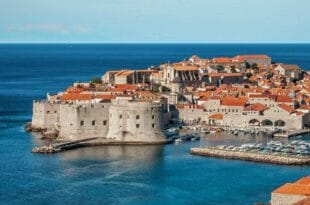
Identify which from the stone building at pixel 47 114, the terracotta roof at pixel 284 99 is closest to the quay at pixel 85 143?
the stone building at pixel 47 114

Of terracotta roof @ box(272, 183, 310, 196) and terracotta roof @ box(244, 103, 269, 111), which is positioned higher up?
terracotta roof @ box(244, 103, 269, 111)

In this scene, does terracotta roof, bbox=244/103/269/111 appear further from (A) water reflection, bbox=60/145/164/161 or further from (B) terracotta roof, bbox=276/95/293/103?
(A) water reflection, bbox=60/145/164/161


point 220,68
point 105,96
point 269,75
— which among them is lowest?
point 105,96

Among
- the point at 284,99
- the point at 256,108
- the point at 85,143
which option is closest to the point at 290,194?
the point at 85,143

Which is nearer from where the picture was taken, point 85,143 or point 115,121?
point 85,143

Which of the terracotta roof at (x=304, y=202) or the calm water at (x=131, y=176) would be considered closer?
the terracotta roof at (x=304, y=202)

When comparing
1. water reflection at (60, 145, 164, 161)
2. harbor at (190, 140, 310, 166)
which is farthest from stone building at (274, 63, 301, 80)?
water reflection at (60, 145, 164, 161)

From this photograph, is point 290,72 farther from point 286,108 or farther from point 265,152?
point 265,152

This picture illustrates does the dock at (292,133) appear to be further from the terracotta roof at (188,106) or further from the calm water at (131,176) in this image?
the terracotta roof at (188,106)
